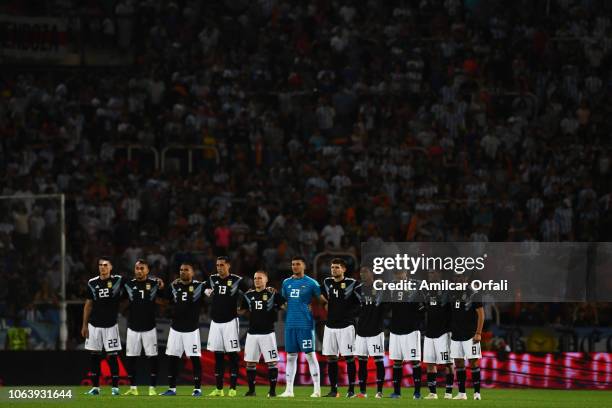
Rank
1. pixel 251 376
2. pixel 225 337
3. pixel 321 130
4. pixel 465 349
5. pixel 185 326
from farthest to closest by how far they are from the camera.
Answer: pixel 321 130, pixel 185 326, pixel 225 337, pixel 251 376, pixel 465 349

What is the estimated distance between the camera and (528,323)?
3070 cm

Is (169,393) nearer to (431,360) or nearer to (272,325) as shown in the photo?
(272,325)

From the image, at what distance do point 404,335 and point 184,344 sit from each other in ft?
12.7

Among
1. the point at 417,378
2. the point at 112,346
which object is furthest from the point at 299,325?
the point at 112,346

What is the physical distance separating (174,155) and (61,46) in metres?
4.98

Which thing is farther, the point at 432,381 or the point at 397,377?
the point at 397,377

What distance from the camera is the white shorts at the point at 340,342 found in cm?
2520

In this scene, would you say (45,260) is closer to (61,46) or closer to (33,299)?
(33,299)

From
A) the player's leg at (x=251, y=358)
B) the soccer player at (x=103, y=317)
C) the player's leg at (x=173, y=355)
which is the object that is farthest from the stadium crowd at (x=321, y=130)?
the player's leg at (x=251, y=358)

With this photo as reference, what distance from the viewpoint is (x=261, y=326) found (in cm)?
2538

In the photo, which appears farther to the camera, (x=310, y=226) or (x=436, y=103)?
(x=436, y=103)

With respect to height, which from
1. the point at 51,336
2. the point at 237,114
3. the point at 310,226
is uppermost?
the point at 237,114

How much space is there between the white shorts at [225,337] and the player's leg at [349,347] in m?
1.81

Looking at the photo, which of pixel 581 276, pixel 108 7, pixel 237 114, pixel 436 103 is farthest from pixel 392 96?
pixel 581 276
